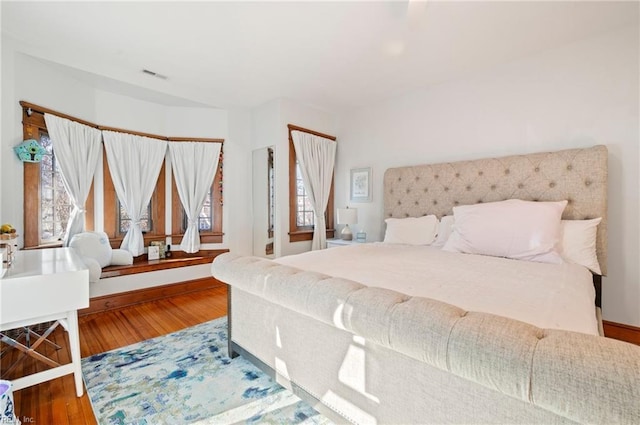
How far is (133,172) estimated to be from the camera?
3471 millimetres

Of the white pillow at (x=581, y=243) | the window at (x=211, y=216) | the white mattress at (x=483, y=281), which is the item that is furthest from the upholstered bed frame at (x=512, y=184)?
the window at (x=211, y=216)

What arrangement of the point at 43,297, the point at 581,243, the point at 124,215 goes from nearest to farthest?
the point at 43,297 < the point at 581,243 < the point at 124,215

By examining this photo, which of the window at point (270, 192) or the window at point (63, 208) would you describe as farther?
the window at point (270, 192)

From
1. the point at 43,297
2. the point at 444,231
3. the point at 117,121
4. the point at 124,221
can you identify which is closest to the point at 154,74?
the point at 117,121

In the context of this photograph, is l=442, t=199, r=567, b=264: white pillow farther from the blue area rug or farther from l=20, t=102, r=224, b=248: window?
l=20, t=102, r=224, b=248: window

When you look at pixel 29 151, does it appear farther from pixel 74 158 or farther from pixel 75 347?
pixel 75 347

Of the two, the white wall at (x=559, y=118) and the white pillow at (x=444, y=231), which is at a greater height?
the white wall at (x=559, y=118)

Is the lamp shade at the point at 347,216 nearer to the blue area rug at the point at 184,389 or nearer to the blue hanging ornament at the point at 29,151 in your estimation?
the blue area rug at the point at 184,389

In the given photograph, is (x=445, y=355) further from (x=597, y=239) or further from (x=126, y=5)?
(x=126, y=5)

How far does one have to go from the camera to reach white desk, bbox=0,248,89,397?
1363 millimetres

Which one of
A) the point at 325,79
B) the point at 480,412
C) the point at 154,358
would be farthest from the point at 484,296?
the point at 325,79

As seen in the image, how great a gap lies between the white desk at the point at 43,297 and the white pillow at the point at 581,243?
3.14 m

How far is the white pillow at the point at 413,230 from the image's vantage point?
2895 millimetres

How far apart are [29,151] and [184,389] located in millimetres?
2463
